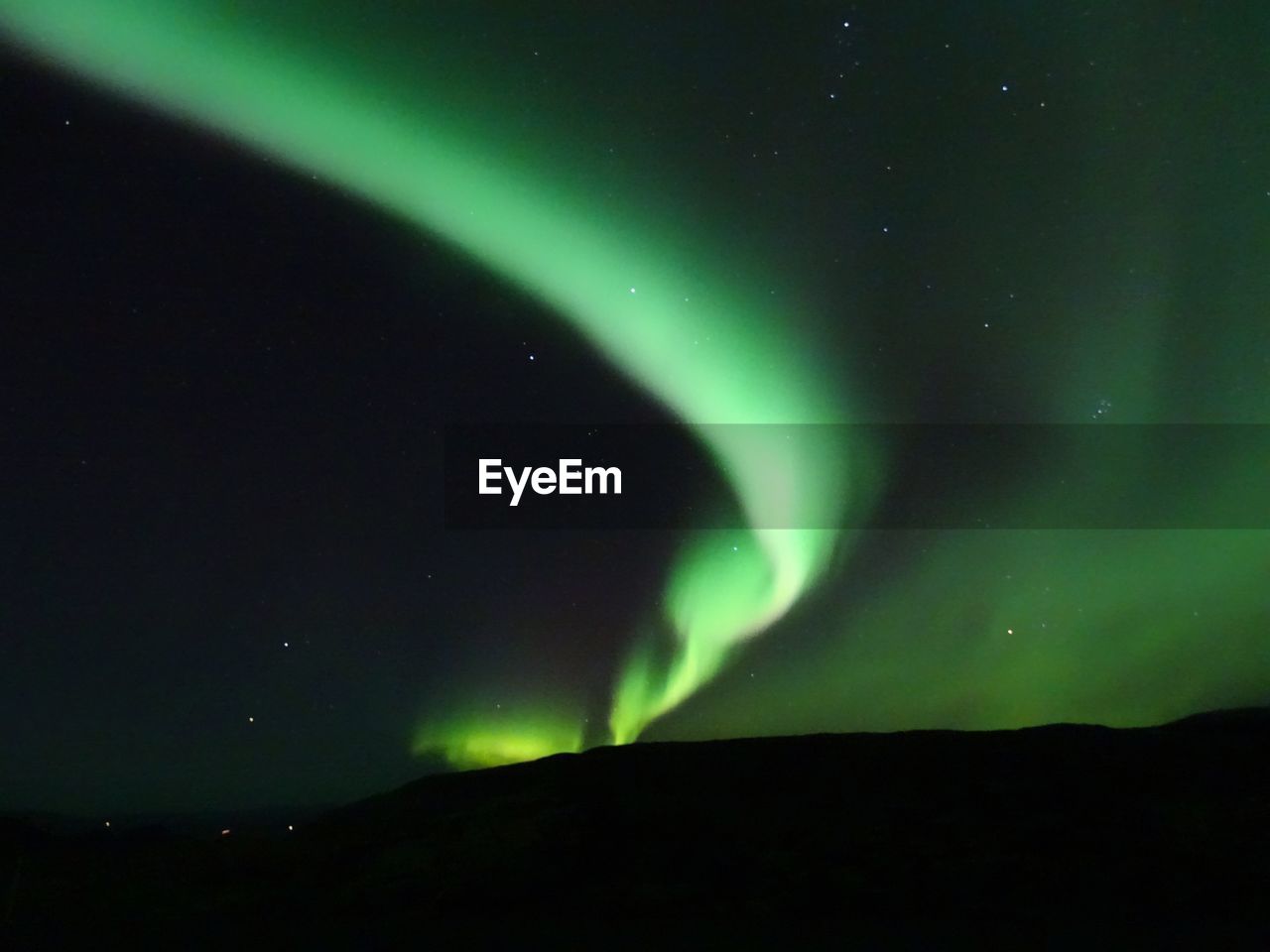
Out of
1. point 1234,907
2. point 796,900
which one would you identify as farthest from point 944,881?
point 1234,907

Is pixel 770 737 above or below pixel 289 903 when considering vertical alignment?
above

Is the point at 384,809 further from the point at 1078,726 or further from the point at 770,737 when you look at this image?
the point at 1078,726

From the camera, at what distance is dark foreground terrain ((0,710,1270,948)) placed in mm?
11859

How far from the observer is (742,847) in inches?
598

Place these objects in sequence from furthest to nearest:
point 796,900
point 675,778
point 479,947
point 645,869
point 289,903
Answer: point 675,778 < point 645,869 < point 289,903 < point 796,900 < point 479,947

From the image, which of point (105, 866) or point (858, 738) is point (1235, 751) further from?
point (105, 866)

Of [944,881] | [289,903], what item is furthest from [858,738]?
[289,903]

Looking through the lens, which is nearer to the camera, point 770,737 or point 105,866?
point 105,866

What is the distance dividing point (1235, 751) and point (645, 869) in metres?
14.1

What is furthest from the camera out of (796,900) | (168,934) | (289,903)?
(289,903)

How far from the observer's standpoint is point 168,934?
11.0m

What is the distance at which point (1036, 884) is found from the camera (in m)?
12.5

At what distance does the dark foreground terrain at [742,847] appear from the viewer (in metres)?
11.9

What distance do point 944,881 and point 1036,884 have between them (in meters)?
1.18
